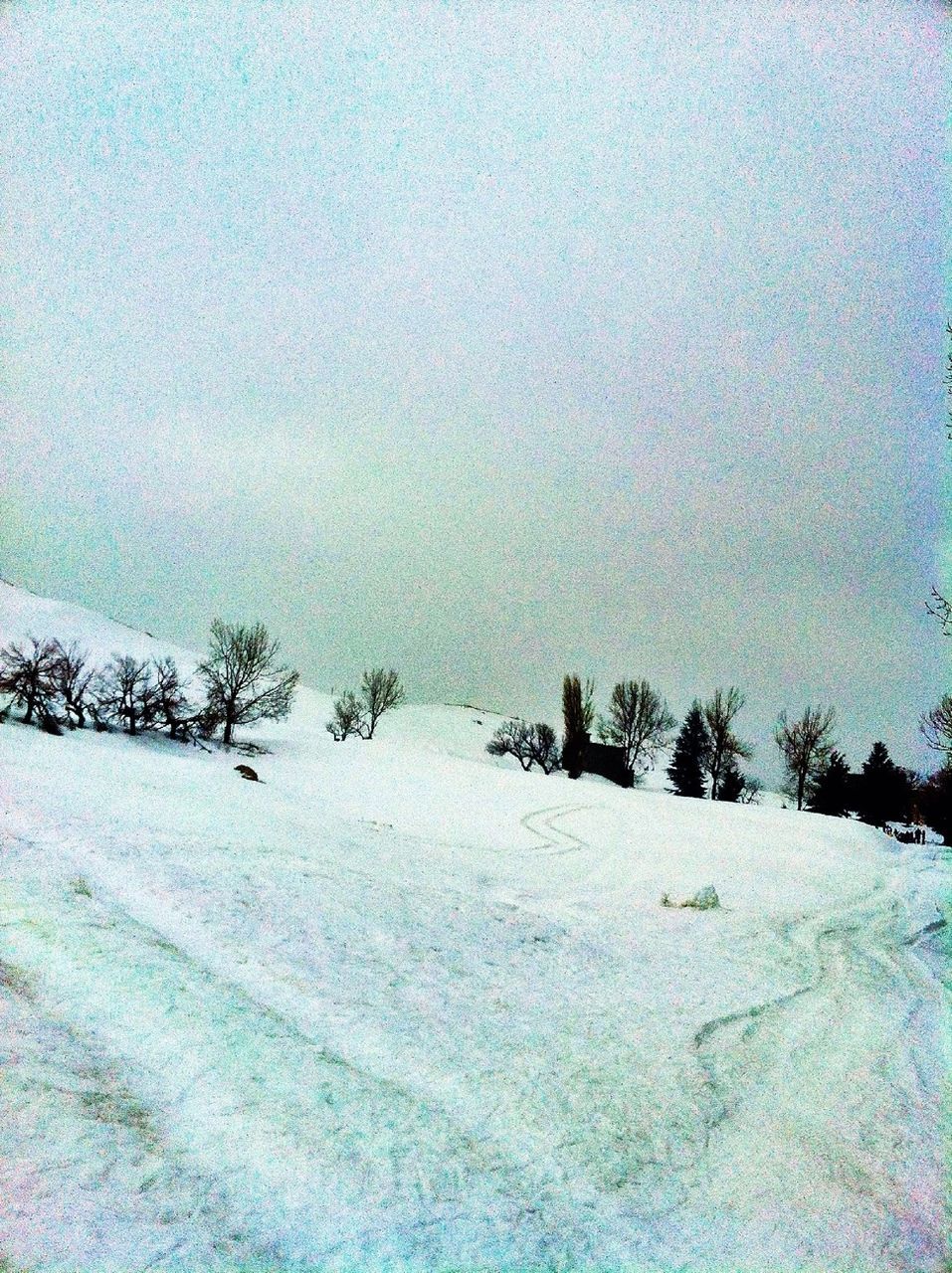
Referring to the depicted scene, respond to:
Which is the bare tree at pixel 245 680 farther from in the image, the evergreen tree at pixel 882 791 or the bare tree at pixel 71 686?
the evergreen tree at pixel 882 791

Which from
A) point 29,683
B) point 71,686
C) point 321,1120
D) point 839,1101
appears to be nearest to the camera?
point 321,1120

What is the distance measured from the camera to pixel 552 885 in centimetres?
1078

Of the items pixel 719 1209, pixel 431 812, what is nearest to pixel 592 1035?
pixel 719 1209

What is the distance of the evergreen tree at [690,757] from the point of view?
5362 centimetres

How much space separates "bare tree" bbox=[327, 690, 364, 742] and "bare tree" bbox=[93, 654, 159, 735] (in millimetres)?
26994

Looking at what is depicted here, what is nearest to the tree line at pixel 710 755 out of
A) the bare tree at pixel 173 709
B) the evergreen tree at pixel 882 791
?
the evergreen tree at pixel 882 791

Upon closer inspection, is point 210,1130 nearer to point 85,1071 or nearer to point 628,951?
point 85,1071

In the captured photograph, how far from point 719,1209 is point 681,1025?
6.62ft

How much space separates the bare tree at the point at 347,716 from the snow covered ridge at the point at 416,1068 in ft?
153

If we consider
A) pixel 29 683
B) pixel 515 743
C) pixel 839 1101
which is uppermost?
pixel 515 743

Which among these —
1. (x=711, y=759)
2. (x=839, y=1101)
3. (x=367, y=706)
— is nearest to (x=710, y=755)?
(x=711, y=759)

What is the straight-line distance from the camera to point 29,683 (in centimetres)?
2320

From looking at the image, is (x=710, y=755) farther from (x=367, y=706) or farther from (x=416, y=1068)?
(x=416, y=1068)

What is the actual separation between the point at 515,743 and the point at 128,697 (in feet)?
111
